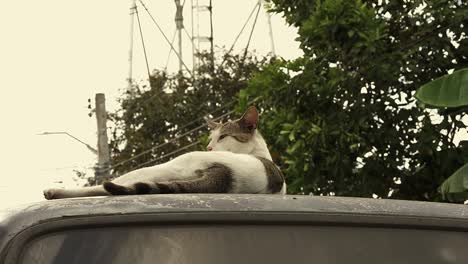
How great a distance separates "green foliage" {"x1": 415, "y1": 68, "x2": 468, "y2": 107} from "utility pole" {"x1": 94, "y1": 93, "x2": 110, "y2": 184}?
57.7ft

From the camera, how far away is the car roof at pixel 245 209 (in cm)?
246

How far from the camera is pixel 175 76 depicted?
35375mm

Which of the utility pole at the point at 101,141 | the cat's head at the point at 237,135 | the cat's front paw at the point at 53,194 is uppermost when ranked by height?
the cat's head at the point at 237,135

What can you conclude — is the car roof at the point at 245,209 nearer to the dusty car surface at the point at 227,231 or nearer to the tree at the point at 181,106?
the dusty car surface at the point at 227,231

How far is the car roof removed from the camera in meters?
2.46

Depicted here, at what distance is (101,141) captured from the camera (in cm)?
2822

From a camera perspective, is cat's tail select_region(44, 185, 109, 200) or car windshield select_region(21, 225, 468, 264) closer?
car windshield select_region(21, 225, 468, 264)

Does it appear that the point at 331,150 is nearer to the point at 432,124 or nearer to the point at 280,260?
the point at 432,124

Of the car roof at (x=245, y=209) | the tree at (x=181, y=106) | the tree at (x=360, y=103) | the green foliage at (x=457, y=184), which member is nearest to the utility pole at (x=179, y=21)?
the tree at (x=181, y=106)

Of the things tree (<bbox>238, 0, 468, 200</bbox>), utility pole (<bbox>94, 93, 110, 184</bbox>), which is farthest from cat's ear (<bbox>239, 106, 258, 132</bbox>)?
utility pole (<bbox>94, 93, 110, 184</bbox>)

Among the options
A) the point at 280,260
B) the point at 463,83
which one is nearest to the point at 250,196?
the point at 280,260

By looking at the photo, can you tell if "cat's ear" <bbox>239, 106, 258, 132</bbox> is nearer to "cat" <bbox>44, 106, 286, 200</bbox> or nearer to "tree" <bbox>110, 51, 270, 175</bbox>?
"cat" <bbox>44, 106, 286, 200</bbox>

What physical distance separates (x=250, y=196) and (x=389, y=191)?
12.3 meters

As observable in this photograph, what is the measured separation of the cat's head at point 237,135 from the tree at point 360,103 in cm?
899
